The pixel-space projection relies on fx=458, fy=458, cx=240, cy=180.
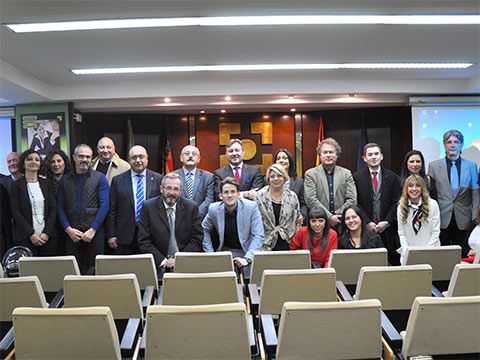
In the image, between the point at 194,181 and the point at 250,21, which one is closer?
the point at 250,21

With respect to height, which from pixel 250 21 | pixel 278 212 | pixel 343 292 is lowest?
pixel 343 292

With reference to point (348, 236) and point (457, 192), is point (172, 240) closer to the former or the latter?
point (348, 236)

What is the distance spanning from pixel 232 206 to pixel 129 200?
1.29m

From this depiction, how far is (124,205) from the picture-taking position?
5.11 metres

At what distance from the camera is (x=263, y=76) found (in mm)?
7402

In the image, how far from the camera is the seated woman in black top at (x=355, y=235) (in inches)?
174

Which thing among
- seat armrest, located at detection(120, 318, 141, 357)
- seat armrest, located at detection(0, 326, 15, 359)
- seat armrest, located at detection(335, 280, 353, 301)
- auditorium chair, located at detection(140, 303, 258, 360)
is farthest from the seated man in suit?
seat armrest, located at detection(0, 326, 15, 359)

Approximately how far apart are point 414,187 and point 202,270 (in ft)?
8.38

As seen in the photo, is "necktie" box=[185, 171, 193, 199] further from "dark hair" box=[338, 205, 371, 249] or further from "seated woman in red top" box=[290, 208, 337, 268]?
"dark hair" box=[338, 205, 371, 249]

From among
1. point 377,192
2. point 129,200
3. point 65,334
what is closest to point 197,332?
point 65,334

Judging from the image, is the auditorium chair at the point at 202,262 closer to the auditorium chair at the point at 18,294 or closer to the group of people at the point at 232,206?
the group of people at the point at 232,206

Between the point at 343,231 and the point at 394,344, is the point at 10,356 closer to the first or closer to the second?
the point at 394,344

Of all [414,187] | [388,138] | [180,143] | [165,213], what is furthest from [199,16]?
[388,138]

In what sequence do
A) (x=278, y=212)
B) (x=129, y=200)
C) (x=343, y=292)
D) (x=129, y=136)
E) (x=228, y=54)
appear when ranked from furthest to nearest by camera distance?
(x=129, y=136) → (x=228, y=54) → (x=129, y=200) → (x=278, y=212) → (x=343, y=292)
